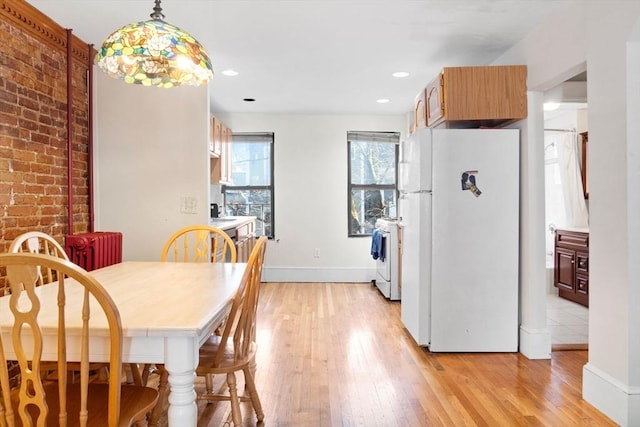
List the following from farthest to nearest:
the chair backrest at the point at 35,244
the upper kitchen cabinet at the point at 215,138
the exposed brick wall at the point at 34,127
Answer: the upper kitchen cabinet at the point at 215,138 → the exposed brick wall at the point at 34,127 → the chair backrest at the point at 35,244

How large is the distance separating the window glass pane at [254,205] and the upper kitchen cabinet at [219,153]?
1.95 ft

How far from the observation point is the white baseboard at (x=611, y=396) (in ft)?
6.88

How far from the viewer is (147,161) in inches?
145

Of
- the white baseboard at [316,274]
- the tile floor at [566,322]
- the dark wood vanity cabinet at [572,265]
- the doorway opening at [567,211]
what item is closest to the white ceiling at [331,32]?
the doorway opening at [567,211]

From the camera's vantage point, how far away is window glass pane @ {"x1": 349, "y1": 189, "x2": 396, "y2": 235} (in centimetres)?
607

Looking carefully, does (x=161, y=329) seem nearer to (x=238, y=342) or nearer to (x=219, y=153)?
(x=238, y=342)

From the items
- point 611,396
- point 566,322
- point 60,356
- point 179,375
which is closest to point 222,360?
point 179,375

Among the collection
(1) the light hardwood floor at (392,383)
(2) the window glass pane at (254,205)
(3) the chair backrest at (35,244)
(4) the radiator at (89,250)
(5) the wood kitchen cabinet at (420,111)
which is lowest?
(1) the light hardwood floor at (392,383)

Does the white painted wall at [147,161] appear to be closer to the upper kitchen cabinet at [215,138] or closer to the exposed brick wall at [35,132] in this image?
the exposed brick wall at [35,132]

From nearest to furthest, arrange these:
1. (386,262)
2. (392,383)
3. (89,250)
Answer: (392,383) → (89,250) → (386,262)

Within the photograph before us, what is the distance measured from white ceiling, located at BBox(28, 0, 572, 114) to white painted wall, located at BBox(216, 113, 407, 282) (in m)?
1.46

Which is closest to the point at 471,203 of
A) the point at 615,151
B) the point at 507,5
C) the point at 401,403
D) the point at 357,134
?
the point at 615,151

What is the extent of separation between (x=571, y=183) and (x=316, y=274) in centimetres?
325

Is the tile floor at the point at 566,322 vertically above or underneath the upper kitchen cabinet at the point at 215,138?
underneath
